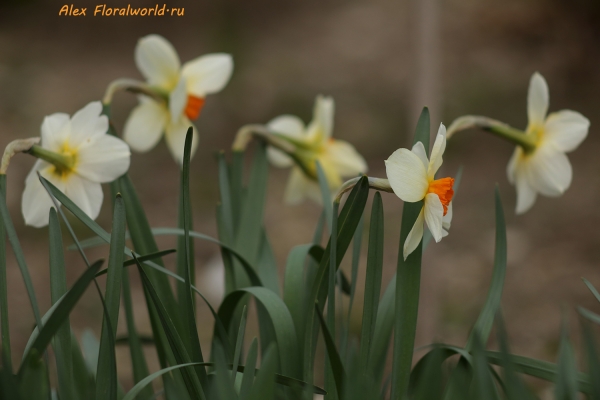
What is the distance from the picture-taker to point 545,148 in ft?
2.19

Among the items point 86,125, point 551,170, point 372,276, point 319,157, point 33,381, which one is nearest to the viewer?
point 33,381

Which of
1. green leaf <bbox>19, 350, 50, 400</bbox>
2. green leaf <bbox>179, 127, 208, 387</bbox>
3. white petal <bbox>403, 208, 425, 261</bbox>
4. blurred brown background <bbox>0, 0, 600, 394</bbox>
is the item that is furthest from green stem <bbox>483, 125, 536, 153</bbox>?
blurred brown background <bbox>0, 0, 600, 394</bbox>

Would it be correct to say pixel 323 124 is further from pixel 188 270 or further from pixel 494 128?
pixel 188 270

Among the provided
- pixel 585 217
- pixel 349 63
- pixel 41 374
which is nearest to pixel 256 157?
pixel 41 374

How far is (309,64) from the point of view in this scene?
287 centimetres

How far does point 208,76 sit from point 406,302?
16.1 inches

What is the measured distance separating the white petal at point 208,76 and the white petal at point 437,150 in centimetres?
36

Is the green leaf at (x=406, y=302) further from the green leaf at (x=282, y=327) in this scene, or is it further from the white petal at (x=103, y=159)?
the white petal at (x=103, y=159)

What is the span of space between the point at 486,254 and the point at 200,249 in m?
1.01

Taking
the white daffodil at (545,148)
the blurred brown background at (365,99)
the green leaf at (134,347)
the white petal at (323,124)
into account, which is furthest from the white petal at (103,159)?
the blurred brown background at (365,99)

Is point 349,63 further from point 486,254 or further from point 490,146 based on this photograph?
point 486,254

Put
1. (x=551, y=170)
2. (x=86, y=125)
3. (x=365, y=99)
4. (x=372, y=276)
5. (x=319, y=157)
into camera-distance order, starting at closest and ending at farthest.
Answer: (x=372, y=276) → (x=86, y=125) → (x=551, y=170) → (x=319, y=157) → (x=365, y=99)

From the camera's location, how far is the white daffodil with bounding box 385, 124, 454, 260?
1.41 feet

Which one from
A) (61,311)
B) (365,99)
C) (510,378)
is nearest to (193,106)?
(61,311)
